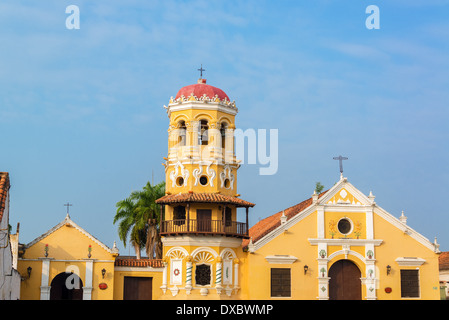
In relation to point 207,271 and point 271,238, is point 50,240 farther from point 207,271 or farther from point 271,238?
point 271,238

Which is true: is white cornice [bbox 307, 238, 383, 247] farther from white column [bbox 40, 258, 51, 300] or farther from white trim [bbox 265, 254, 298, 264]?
white column [bbox 40, 258, 51, 300]

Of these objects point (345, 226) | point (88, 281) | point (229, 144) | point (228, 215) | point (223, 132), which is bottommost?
point (88, 281)

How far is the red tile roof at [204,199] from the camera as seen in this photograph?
41688mm

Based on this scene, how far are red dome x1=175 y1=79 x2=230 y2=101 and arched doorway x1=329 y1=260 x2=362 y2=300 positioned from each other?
44.0ft

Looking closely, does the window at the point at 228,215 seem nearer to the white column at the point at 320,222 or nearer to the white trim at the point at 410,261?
the white column at the point at 320,222

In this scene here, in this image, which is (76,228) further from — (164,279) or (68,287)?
(164,279)

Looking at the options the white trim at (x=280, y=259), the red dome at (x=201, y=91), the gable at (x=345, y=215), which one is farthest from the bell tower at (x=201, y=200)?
the gable at (x=345, y=215)

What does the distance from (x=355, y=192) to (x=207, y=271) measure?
10.9 metres

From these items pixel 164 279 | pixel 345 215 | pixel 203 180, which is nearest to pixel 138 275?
pixel 164 279

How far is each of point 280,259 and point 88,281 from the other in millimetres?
11974

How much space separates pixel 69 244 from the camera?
1667 inches

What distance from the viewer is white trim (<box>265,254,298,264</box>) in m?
42.8
